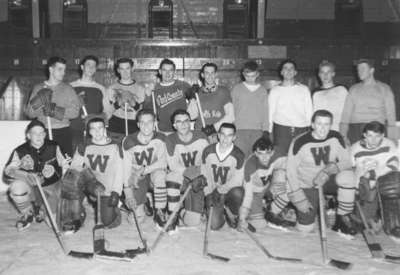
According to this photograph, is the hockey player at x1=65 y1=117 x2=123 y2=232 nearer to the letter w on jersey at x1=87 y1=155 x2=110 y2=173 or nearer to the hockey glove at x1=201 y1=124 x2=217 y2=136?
the letter w on jersey at x1=87 y1=155 x2=110 y2=173

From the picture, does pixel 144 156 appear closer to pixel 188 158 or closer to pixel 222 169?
pixel 188 158

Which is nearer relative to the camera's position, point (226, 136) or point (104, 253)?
point (104, 253)

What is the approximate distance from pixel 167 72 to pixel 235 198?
4.89ft

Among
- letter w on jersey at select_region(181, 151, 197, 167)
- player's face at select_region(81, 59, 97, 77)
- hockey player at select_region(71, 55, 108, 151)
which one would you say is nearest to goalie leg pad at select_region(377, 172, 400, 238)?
letter w on jersey at select_region(181, 151, 197, 167)

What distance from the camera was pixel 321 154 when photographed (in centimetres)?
376

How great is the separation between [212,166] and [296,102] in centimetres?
112

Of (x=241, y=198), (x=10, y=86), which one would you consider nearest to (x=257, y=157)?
(x=241, y=198)

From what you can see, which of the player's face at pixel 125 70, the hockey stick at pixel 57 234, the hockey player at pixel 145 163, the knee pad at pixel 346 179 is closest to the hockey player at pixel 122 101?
the player's face at pixel 125 70

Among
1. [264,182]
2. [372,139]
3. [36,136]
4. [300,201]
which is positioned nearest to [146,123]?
[36,136]

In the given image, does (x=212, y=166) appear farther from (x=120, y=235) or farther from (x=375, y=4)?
(x=375, y=4)

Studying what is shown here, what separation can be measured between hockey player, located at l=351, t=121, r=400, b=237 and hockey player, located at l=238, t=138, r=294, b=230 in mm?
647

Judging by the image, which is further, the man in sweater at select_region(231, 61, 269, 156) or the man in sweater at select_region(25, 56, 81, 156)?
the man in sweater at select_region(231, 61, 269, 156)

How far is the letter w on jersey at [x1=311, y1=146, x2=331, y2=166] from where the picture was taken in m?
3.76

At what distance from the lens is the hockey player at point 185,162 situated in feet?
12.7
